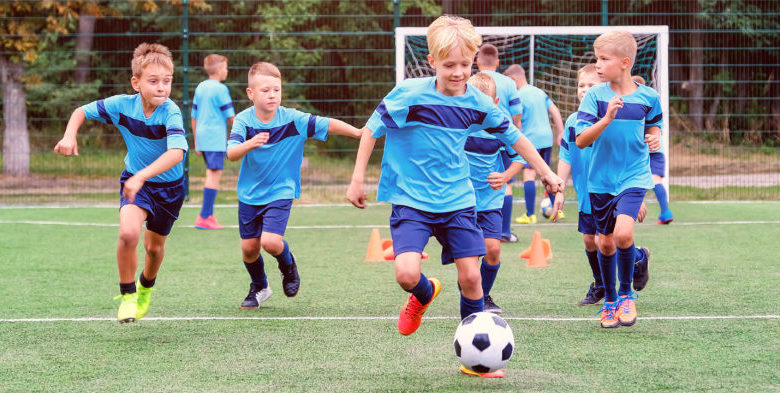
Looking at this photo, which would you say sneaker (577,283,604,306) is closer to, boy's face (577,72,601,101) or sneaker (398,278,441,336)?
boy's face (577,72,601,101)

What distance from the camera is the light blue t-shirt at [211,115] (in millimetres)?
12109

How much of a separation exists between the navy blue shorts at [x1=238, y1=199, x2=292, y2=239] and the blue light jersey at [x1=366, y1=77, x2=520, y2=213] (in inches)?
62.8

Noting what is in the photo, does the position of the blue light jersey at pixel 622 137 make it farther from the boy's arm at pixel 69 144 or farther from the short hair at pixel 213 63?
the short hair at pixel 213 63

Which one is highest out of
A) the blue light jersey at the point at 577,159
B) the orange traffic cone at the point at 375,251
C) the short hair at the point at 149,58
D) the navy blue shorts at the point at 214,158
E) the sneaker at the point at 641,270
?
the short hair at the point at 149,58

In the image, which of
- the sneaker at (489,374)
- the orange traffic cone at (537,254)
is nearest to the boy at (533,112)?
the orange traffic cone at (537,254)

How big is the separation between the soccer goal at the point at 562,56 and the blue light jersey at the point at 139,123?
8.88 metres

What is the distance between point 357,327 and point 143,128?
1.71m

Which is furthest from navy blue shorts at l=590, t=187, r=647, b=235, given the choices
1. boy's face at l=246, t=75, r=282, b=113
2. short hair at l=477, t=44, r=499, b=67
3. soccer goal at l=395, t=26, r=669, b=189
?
soccer goal at l=395, t=26, r=669, b=189

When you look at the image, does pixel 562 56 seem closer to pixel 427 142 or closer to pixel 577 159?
pixel 577 159

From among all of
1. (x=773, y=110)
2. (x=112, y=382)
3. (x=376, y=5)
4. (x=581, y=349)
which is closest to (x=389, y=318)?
(x=581, y=349)

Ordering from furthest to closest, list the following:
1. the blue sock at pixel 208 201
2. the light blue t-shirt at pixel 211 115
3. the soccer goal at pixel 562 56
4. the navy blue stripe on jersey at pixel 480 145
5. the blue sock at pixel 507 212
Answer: the soccer goal at pixel 562 56, the light blue t-shirt at pixel 211 115, the blue sock at pixel 208 201, the blue sock at pixel 507 212, the navy blue stripe on jersey at pixel 480 145

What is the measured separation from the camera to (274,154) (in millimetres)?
6594

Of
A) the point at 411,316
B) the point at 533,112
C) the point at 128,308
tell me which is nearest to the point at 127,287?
the point at 128,308

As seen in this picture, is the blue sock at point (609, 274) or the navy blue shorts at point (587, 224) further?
the navy blue shorts at point (587, 224)
